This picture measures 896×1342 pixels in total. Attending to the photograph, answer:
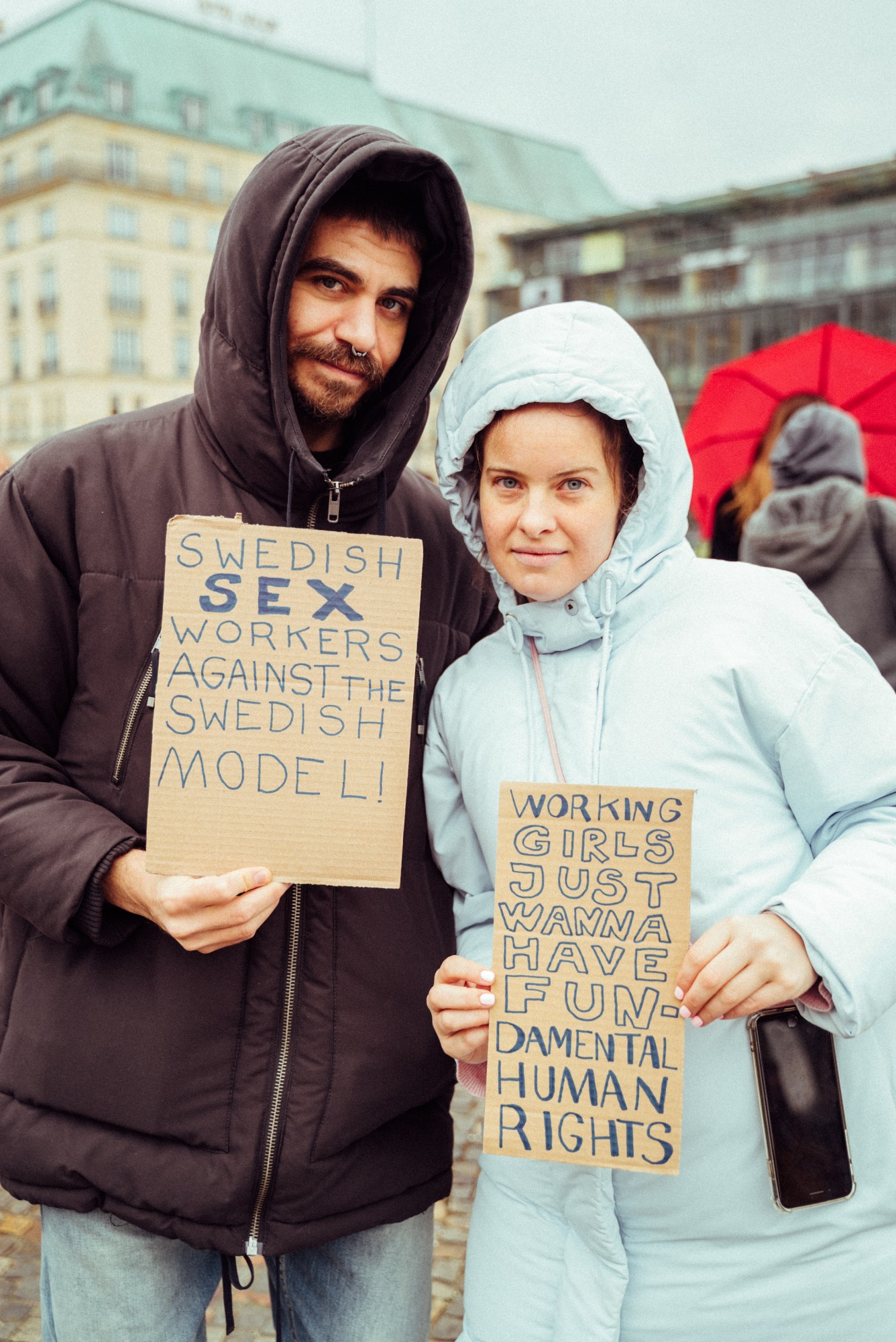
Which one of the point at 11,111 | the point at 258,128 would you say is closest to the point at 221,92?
the point at 258,128

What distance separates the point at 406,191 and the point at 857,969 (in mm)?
1387

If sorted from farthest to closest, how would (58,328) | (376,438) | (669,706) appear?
(58,328), (376,438), (669,706)

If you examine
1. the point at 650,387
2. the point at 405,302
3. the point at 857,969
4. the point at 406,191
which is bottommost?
the point at 857,969

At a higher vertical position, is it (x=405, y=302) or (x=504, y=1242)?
(x=405, y=302)

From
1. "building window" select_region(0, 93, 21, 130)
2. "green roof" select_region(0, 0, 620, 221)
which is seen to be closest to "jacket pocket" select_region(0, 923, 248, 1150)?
"green roof" select_region(0, 0, 620, 221)

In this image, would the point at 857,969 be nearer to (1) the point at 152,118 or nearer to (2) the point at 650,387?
(2) the point at 650,387

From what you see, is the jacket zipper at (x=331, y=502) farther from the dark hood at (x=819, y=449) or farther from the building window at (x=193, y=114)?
the building window at (x=193, y=114)

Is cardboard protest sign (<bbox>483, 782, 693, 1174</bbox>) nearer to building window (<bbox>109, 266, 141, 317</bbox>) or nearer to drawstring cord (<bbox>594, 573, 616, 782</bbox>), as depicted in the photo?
drawstring cord (<bbox>594, 573, 616, 782</bbox>)

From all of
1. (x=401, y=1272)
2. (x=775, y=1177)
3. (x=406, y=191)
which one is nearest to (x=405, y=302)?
(x=406, y=191)

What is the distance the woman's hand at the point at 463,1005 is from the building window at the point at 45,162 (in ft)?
128

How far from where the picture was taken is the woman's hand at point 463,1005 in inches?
61.7

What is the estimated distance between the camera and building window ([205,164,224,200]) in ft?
124

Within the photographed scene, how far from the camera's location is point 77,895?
1646mm

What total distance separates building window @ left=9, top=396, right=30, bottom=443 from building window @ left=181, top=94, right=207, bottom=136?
32.8 feet
